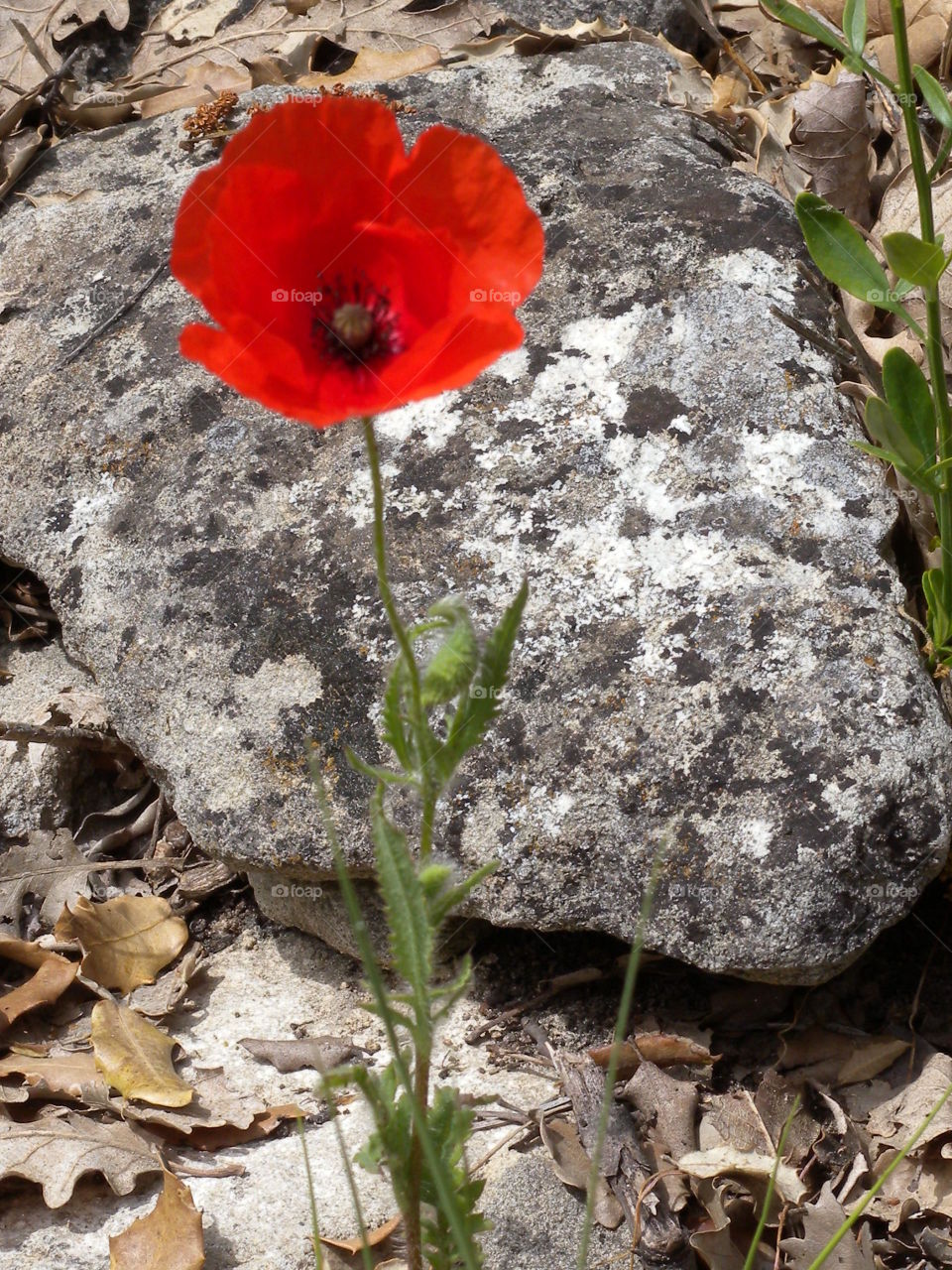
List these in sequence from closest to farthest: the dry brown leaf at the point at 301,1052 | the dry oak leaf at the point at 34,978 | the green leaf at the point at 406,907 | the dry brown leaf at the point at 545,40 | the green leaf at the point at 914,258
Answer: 1. the green leaf at the point at 406,907
2. the green leaf at the point at 914,258
3. the dry brown leaf at the point at 301,1052
4. the dry oak leaf at the point at 34,978
5. the dry brown leaf at the point at 545,40

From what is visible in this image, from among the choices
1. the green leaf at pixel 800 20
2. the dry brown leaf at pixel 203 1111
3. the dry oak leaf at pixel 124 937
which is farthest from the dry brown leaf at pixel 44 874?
the green leaf at pixel 800 20

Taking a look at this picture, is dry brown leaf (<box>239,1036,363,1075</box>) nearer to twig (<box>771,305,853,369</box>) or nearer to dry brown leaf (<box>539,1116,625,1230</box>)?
dry brown leaf (<box>539,1116,625,1230</box>)

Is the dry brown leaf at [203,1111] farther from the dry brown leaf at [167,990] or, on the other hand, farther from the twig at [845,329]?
the twig at [845,329]

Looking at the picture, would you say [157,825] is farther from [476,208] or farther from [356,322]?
[476,208]

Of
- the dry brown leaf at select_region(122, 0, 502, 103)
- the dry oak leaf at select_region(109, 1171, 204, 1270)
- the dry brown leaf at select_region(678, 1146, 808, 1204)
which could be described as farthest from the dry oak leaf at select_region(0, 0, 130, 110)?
the dry brown leaf at select_region(678, 1146, 808, 1204)

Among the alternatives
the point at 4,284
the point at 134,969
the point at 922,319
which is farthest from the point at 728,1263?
the point at 4,284

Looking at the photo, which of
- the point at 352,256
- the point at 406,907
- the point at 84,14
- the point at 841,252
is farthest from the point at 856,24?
the point at 84,14

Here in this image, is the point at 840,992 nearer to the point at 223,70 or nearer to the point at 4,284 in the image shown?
the point at 4,284
